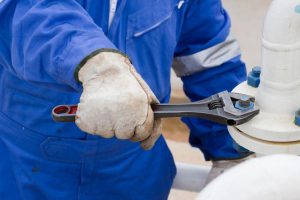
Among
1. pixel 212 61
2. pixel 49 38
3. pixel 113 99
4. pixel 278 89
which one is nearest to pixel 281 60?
pixel 278 89

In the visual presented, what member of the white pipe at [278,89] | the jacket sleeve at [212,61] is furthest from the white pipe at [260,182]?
the jacket sleeve at [212,61]

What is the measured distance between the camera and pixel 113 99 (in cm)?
77

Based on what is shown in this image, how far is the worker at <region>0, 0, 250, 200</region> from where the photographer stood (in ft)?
2.61

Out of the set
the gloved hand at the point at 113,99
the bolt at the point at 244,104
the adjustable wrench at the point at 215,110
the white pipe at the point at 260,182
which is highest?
the white pipe at the point at 260,182

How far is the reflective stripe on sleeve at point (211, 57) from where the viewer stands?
131 centimetres

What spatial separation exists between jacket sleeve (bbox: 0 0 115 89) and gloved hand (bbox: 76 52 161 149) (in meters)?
0.03

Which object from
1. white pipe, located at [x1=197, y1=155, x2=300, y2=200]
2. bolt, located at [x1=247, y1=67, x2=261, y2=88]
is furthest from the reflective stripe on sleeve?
white pipe, located at [x1=197, y1=155, x2=300, y2=200]

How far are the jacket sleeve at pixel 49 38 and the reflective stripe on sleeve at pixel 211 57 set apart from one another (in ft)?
1.55

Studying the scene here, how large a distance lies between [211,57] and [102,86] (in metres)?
0.58

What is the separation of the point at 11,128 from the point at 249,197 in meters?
0.72

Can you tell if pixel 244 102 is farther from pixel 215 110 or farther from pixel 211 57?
pixel 211 57

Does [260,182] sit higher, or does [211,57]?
[260,182]

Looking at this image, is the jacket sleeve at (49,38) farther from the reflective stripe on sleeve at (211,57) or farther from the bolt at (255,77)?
the reflective stripe on sleeve at (211,57)

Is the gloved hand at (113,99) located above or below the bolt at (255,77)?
above
